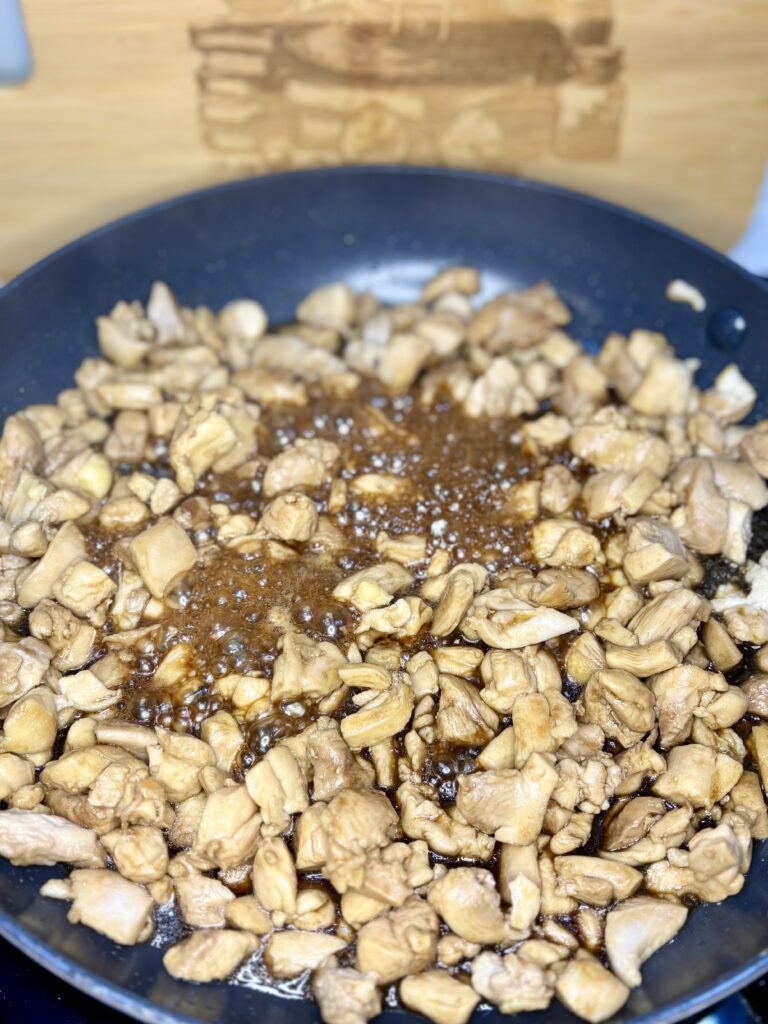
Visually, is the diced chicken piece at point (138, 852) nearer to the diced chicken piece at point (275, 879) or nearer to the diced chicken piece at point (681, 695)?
the diced chicken piece at point (275, 879)

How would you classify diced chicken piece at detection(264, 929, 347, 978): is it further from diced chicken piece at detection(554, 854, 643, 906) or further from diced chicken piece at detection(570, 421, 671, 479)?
diced chicken piece at detection(570, 421, 671, 479)

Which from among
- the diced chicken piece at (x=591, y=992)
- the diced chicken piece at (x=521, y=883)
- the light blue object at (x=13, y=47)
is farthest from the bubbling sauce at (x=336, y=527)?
the light blue object at (x=13, y=47)

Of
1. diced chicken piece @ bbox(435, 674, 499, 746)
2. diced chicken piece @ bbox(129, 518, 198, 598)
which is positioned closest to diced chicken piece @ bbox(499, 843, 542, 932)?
diced chicken piece @ bbox(435, 674, 499, 746)

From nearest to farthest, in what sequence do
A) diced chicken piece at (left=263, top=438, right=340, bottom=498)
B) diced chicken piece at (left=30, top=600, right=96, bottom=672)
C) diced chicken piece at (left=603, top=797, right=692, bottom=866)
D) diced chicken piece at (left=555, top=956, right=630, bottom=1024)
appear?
1. diced chicken piece at (left=555, top=956, right=630, bottom=1024)
2. diced chicken piece at (left=603, top=797, right=692, bottom=866)
3. diced chicken piece at (left=30, top=600, right=96, bottom=672)
4. diced chicken piece at (left=263, top=438, right=340, bottom=498)

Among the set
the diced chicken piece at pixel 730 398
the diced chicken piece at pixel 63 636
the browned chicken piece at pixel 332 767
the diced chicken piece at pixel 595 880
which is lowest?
the diced chicken piece at pixel 595 880

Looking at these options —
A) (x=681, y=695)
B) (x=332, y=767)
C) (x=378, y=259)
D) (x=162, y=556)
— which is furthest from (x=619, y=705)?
(x=378, y=259)

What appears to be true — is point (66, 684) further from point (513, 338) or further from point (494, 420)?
point (513, 338)

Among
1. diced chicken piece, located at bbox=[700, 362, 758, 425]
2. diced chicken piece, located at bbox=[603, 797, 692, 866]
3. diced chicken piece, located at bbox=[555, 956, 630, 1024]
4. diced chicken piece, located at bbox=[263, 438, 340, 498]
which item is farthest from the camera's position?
diced chicken piece, located at bbox=[700, 362, 758, 425]
